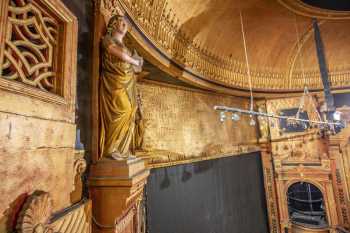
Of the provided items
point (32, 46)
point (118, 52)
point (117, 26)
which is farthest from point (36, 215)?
point (117, 26)

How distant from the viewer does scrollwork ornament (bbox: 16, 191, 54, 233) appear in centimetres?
113

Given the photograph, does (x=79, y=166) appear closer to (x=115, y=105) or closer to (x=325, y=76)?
(x=115, y=105)

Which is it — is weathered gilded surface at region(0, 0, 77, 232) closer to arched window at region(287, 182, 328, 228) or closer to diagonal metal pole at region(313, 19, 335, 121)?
diagonal metal pole at region(313, 19, 335, 121)

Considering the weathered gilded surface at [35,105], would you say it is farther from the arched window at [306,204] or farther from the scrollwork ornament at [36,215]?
the arched window at [306,204]

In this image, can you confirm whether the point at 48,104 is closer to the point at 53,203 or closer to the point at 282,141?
the point at 53,203

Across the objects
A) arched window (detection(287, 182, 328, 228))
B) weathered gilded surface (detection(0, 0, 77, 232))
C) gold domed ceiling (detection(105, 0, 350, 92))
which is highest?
gold domed ceiling (detection(105, 0, 350, 92))

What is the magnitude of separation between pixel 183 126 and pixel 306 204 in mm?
7421

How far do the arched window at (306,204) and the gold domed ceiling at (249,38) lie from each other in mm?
4325

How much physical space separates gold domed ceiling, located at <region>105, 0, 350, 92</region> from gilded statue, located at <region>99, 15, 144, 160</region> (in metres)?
0.99

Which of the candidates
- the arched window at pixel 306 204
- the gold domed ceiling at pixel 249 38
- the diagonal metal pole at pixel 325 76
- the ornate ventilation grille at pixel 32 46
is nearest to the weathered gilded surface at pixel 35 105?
the ornate ventilation grille at pixel 32 46

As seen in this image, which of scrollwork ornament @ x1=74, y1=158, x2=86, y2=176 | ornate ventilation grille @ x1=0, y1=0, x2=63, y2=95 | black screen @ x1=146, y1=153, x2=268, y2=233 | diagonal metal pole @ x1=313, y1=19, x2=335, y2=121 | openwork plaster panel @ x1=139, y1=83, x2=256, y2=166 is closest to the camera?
ornate ventilation grille @ x1=0, y1=0, x2=63, y2=95

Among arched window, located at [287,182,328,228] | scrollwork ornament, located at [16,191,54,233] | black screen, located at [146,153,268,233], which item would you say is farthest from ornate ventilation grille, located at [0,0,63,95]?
arched window, located at [287,182,328,228]

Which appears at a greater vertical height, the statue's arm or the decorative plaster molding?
the statue's arm

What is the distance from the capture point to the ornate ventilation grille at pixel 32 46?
1265 mm
